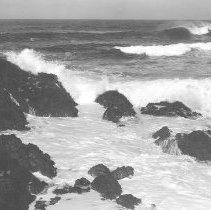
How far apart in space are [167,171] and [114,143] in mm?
1767

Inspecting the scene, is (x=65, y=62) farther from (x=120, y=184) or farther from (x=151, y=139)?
(x=120, y=184)

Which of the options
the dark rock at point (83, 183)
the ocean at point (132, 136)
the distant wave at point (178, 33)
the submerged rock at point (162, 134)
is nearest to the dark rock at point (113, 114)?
the ocean at point (132, 136)

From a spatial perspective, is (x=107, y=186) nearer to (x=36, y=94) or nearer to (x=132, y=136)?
(x=132, y=136)

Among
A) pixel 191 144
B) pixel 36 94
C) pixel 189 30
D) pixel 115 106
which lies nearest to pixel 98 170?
pixel 191 144

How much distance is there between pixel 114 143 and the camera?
950 cm

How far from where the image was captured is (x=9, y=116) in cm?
986

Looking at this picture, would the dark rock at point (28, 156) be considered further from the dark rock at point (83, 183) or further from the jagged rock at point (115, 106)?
the jagged rock at point (115, 106)

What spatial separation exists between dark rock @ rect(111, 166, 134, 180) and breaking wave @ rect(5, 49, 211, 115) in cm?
600

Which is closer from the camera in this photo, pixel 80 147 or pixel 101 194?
pixel 101 194

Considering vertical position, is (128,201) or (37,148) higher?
(37,148)

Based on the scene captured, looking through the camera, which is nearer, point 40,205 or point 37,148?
point 40,205

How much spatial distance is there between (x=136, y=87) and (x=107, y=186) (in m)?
9.02

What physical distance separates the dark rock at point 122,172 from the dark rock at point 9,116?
3077 mm

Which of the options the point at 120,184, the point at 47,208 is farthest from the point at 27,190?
the point at 120,184
